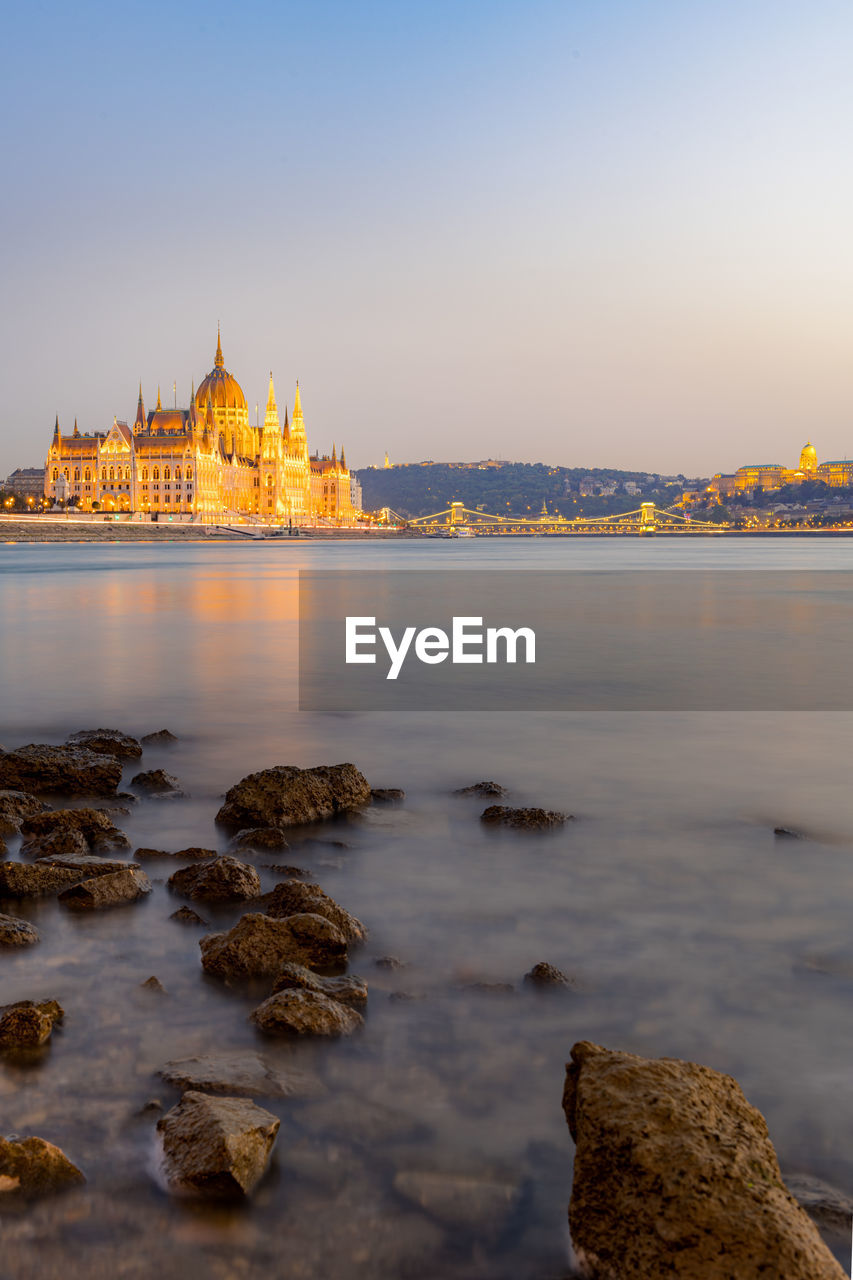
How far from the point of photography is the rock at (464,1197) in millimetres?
2498

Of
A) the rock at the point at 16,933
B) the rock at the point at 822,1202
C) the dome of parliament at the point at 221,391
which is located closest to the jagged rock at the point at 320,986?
the rock at the point at 16,933

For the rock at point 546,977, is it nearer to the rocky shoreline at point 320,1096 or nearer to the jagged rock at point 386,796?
the rocky shoreline at point 320,1096

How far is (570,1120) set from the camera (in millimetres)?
2611

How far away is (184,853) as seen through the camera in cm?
519

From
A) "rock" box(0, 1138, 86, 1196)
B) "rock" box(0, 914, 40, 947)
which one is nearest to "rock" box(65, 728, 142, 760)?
"rock" box(0, 914, 40, 947)

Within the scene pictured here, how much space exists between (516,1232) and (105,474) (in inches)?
5974

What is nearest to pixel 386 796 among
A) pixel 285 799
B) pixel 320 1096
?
pixel 285 799

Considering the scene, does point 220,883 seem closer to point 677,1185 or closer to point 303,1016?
point 303,1016

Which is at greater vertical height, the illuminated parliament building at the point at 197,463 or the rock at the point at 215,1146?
the illuminated parliament building at the point at 197,463

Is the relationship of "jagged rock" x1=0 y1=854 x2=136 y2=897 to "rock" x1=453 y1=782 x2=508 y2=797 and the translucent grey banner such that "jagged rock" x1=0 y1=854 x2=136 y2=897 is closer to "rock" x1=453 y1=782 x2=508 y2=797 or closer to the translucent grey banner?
"rock" x1=453 y1=782 x2=508 y2=797

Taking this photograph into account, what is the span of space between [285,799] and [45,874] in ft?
5.05

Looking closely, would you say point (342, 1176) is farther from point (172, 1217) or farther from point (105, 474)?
point (105, 474)

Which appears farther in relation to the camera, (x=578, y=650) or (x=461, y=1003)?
(x=578, y=650)

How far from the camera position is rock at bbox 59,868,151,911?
14.5ft
